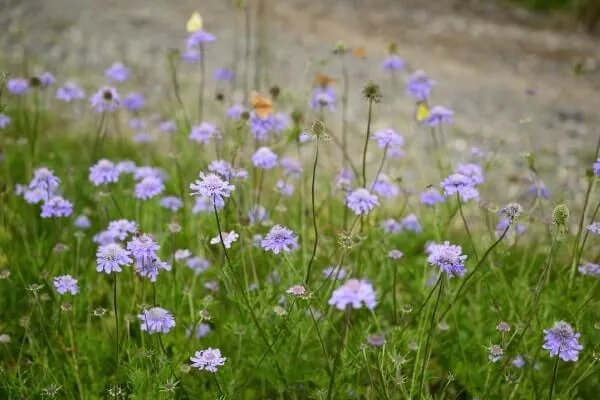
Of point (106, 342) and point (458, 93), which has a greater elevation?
point (458, 93)

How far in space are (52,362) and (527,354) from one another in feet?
4.81

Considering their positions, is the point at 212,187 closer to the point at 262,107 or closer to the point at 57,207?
the point at 57,207

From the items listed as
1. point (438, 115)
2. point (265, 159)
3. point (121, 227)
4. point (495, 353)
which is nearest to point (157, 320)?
point (121, 227)

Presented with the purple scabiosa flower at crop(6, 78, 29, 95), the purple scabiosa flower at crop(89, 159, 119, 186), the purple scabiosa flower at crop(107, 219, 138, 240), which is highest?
the purple scabiosa flower at crop(6, 78, 29, 95)

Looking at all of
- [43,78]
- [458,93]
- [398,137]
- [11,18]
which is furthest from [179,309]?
[11,18]

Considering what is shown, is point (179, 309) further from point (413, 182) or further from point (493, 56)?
point (493, 56)

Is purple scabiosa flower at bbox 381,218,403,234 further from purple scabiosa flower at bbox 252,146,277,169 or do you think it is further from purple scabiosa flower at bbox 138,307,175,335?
purple scabiosa flower at bbox 138,307,175,335

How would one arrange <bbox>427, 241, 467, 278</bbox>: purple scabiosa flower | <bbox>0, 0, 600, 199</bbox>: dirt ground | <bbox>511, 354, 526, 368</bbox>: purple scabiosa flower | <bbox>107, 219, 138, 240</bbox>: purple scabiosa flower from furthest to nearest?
<bbox>0, 0, 600, 199</bbox>: dirt ground
<bbox>107, 219, 138, 240</bbox>: purple scabiosa flower
<bbox>511, 354, 526, 368</bbox>: purple scabiosa flower
<bbox>427, 241, 467, 278</bbox>: purple scabiosa flower

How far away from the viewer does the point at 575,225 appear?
372cm

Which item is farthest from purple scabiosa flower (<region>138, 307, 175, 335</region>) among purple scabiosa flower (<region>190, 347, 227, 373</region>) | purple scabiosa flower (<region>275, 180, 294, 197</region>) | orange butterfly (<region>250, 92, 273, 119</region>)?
orange butterfly (<region>250, 92, 273, 119</region>)

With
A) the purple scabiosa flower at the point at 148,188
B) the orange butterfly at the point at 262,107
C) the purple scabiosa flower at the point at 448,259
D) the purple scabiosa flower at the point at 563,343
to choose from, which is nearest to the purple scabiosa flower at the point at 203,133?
the orange butterfly at the point at 262,107

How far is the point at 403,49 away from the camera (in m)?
6.43

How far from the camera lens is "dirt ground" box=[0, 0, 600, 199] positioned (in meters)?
5.09

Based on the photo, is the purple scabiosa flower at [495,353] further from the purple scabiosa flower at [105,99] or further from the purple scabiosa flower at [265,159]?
the purple scabiosa flower at [105,99]
